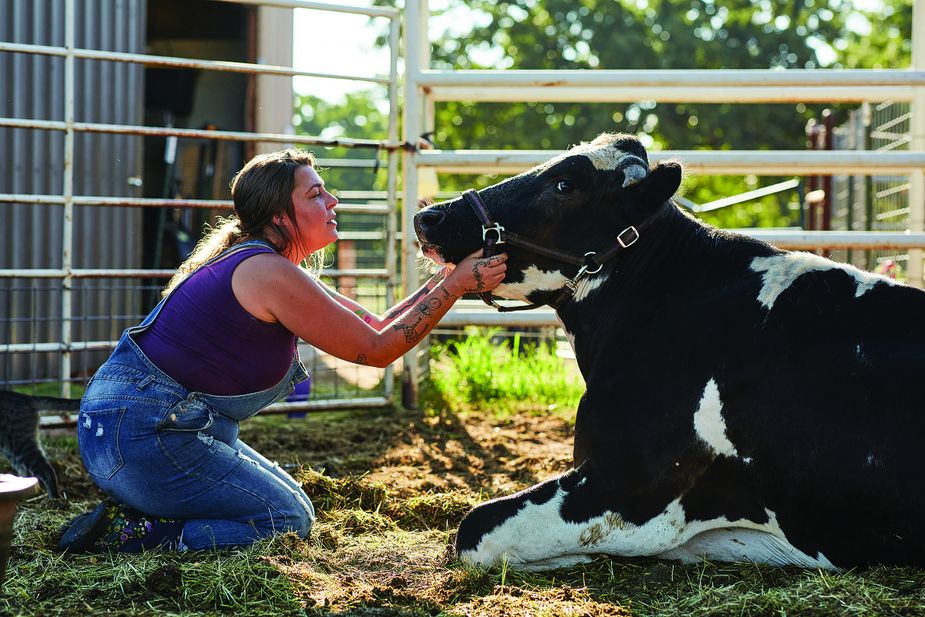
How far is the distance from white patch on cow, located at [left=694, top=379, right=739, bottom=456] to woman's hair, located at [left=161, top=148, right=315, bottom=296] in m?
1.62

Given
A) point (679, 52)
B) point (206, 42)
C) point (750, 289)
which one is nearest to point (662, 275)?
point (750, 289)

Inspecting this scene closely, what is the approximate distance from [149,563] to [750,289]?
7.39ft

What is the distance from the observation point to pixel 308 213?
3713mm

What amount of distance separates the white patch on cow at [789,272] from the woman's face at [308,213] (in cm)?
160

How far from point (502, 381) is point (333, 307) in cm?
365

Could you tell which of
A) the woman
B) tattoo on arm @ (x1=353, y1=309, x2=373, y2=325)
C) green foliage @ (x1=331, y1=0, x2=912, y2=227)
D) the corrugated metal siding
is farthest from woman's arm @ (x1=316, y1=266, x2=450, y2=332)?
green foliage @ (x1=331, y1=0, x2=912, y2=227)

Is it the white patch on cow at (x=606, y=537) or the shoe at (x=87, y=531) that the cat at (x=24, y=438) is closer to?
the shoe at (x=87, y=531)

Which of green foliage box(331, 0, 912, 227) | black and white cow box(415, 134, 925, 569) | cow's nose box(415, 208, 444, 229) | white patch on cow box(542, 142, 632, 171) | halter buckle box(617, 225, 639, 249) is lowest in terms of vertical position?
black and white cow box(415, 134, 925, 569)

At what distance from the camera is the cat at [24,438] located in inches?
171

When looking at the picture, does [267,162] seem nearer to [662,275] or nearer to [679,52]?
[662,275]

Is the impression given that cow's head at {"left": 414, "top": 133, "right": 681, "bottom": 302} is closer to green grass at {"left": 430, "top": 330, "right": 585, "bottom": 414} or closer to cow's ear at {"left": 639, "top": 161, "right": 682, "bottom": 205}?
cow's ear at {"left": 639, "top": 161, "right": 682, "bottom": 205}

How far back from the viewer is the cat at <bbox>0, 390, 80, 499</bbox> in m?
4.35

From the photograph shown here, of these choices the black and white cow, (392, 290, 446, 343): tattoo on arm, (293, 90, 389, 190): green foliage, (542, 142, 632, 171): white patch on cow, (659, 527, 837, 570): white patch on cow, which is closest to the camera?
the black and white cow

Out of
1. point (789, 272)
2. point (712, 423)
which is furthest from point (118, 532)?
A: point (789, 272)
